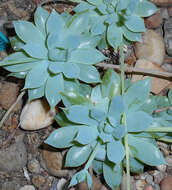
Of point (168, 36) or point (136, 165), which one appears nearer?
point (136, 165)

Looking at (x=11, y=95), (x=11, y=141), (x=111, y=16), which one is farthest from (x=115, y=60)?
(x=11, y=141)

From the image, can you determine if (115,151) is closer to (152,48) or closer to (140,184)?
(140,184)

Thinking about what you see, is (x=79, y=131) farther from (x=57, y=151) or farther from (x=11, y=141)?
(x=11, y=141)

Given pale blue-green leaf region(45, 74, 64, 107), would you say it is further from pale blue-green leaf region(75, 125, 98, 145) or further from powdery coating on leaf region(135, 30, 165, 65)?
powdery coating on leaf region(135, 30, 165, 65)

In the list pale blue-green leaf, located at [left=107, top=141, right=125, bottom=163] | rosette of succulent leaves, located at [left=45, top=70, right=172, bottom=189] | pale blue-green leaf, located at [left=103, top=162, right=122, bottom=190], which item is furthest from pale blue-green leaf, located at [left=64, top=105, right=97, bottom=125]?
pale blue-green leaf, located at [left=103, top=162, right=122, bottom=190]

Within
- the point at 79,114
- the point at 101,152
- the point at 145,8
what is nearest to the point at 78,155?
the point at 101,152

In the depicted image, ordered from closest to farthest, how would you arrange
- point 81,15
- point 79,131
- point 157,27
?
point 79,131 < point 81,15 < point 157,27

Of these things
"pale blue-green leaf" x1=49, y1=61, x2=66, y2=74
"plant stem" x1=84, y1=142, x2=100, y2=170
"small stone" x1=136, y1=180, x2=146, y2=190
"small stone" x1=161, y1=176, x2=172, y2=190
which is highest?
"pale blue-green leaf" x1=49, y1=61, x2=66, y2=74
